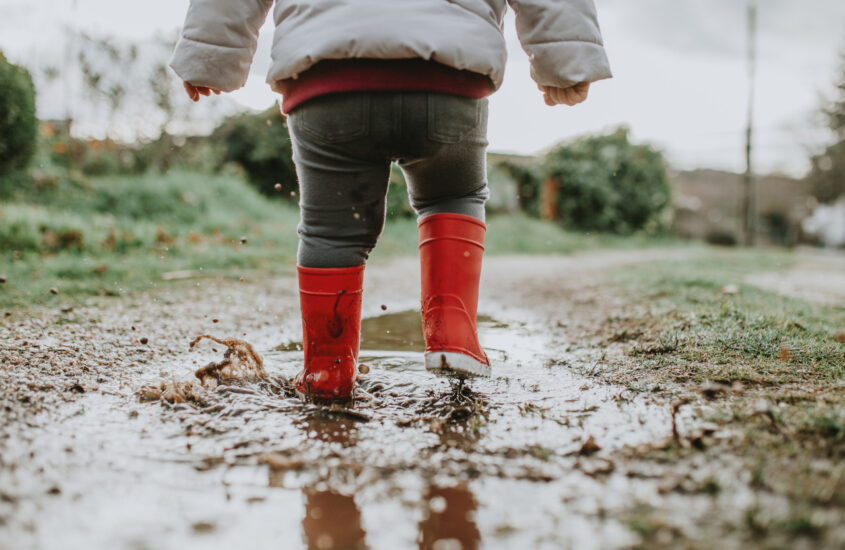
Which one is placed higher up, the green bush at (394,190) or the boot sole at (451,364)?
the green bush at (394,190)

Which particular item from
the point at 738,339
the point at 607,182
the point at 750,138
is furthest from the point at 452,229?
the point at 750,138

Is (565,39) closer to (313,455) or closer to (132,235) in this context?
(313,455)

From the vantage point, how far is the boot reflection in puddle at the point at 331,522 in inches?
36.9

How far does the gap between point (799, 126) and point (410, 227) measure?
66.6ft

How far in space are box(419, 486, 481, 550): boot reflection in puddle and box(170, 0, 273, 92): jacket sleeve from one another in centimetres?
120

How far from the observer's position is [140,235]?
16.8ft

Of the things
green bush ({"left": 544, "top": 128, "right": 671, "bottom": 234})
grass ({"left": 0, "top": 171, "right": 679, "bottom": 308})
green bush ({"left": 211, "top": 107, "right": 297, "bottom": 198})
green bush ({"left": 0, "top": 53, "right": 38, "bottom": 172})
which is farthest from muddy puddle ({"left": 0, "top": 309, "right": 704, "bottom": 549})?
green bush ({"left": 544, "top": 128, "right": 671, "bottom": 234})

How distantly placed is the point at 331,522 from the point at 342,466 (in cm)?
19

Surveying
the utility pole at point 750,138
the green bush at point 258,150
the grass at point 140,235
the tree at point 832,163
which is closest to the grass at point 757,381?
the grass at point 140,235

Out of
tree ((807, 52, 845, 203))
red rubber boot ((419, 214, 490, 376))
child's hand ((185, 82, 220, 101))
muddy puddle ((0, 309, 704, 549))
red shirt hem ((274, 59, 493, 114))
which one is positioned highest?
tree ((807, 52, 845, 203))

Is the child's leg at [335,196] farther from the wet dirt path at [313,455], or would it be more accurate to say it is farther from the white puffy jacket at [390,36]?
the wet dirt path at [313,455]

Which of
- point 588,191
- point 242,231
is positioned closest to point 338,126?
point 242,231

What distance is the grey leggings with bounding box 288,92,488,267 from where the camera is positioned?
4.74ft

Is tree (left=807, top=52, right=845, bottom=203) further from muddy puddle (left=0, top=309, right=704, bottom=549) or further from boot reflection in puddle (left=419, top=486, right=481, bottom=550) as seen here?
boot reflection in puddle (left=419, top=486, right=481, bottom=550)
